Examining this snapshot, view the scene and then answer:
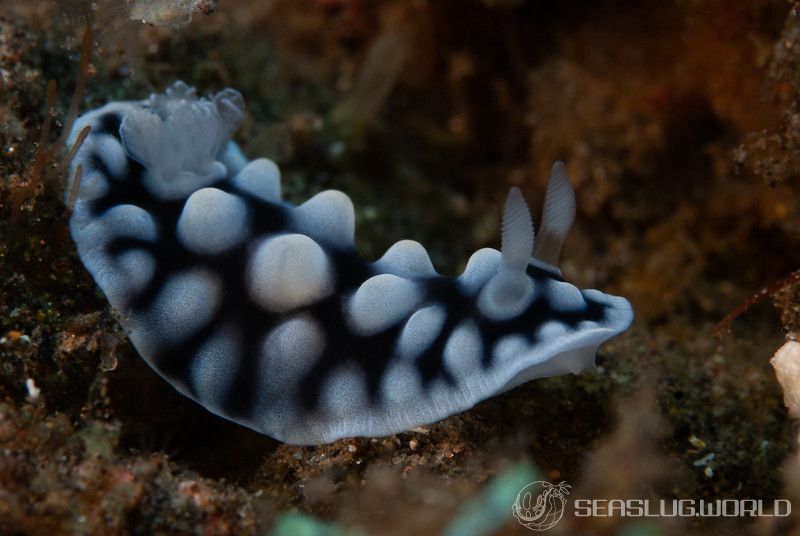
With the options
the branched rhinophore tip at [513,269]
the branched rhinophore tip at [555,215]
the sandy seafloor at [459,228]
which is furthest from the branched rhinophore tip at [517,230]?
the sandy seafloor at [459,228]

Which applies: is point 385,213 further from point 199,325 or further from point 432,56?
point 199,325

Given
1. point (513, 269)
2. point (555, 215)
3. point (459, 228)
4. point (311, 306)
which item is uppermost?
point (555, 215)

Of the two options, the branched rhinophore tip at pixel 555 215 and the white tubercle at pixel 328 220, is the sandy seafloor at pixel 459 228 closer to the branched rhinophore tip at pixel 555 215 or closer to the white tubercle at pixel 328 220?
the branched rhinophore tip at pixel 555 215

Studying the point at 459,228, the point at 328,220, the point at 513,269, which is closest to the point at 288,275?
the point at 328,220

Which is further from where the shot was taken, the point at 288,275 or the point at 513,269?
the point at 288,275

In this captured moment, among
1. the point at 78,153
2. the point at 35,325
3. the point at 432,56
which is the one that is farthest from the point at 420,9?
the point at 35,325

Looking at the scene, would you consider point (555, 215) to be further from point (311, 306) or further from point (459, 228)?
point (459, 228)

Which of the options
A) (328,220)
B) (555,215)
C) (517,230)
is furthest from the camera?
(328,220)
